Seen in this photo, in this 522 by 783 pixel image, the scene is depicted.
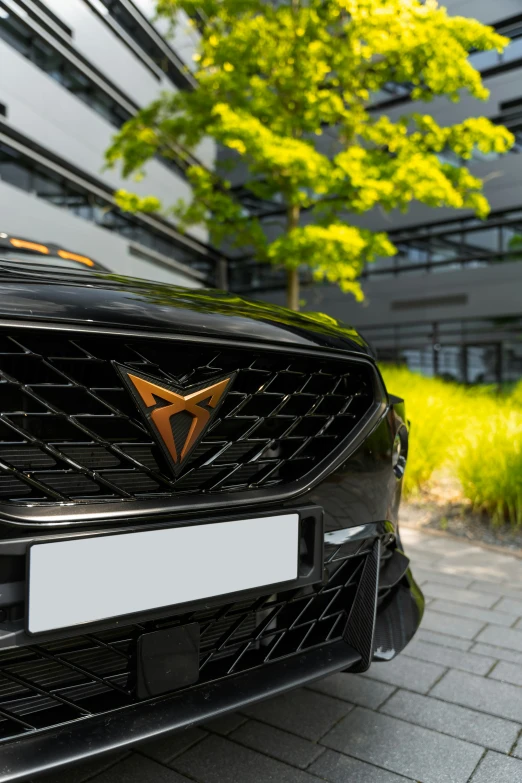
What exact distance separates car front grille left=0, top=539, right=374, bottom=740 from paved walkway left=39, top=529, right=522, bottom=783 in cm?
23

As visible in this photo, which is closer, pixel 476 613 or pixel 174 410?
pixel 174 410

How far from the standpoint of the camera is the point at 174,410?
1.25 metres

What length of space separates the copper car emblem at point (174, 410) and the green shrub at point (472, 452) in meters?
3.66

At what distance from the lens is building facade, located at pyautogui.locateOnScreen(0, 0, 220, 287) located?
43.0 ft

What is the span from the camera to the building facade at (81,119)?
13.1 metres

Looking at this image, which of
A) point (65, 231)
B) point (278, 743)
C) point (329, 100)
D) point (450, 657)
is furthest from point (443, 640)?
point (65, 231)

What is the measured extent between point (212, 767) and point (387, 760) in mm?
472

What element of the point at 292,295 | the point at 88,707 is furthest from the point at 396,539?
the point at 292,295

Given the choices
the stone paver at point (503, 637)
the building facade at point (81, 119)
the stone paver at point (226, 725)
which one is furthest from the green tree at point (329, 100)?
the stone paver at point (226, 725)

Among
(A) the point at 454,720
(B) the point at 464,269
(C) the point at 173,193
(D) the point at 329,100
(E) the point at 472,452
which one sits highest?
(C) the point at 173,193

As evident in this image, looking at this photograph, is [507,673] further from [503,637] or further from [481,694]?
[503,637]

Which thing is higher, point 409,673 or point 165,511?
point 165,511

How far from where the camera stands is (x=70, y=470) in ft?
3.86

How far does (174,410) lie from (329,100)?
9.56m
